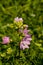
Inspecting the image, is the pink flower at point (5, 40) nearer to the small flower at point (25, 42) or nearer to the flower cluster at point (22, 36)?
the flower cluster at point (22, 36)

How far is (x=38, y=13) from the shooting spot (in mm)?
2674

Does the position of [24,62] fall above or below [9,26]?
below

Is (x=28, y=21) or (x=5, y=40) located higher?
(x=28, y=21)

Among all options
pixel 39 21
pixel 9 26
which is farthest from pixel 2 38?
pixel 39 21

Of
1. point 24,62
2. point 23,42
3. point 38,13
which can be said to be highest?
point 38,13

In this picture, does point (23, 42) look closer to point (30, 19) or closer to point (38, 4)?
point (30, 19)

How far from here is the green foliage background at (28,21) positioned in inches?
85.4

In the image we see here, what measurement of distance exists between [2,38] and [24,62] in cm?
36

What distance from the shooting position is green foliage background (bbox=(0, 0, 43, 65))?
7.11ft

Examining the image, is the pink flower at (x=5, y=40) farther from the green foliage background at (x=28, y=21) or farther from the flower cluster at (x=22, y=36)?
the green foliage background at (x=28, y=21)

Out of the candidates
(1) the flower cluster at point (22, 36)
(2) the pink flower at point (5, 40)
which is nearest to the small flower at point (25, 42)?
(1) the flower cluster at point (22, 36)

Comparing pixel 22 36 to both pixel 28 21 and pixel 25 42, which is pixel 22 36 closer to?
pixel 25 42

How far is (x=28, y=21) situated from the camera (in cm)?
256

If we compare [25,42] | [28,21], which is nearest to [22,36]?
[25,42]
